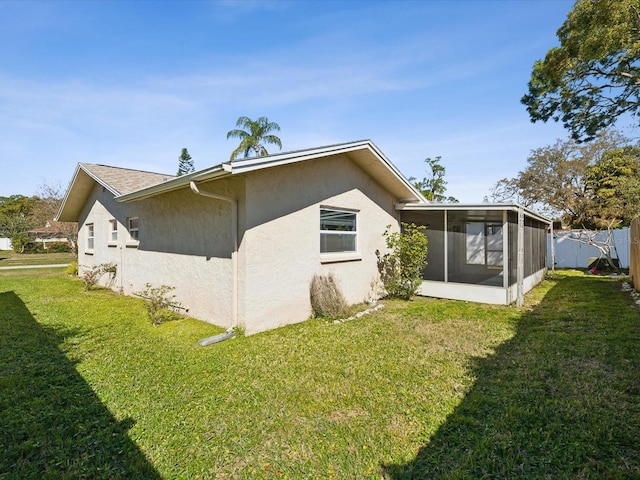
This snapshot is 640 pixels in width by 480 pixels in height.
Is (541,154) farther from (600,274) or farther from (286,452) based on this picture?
(286,452)

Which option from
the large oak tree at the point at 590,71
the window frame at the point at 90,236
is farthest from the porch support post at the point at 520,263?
the window frame at the point at 90,236

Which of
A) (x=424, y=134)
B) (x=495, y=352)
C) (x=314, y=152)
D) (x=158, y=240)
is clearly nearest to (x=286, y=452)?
Answer: (x=495, y=352)

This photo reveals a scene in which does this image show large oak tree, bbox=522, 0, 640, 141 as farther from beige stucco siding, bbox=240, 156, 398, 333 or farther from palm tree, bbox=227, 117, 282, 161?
palm tree, bbox=227, 117, 282, 161

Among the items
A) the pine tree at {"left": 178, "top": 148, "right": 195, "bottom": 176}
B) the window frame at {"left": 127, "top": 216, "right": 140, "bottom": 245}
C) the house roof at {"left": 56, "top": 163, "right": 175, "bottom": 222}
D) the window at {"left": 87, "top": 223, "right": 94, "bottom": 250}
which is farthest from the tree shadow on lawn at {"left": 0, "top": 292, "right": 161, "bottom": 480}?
the pine tree at {"left": 178, "top": 148, "right": 195, "bottom": 176}

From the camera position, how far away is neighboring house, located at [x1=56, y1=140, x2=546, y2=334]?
690 cm

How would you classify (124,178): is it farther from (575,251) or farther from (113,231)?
(575,251)

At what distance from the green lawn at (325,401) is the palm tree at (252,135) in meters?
27.0

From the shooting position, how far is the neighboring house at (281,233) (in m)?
6.90

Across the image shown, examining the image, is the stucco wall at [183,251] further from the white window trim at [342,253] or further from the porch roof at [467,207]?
the porch roof at [467,207]

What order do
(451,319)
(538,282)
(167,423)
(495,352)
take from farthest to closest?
(538,282)
(451,319)
(495,352)
(167,423)

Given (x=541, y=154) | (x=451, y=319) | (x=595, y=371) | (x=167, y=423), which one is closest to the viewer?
(x=167, y=423)

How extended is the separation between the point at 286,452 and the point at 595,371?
15.3 feet

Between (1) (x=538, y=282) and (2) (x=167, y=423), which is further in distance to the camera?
(1) (x=538, y=282)

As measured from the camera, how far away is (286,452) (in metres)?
3.18
